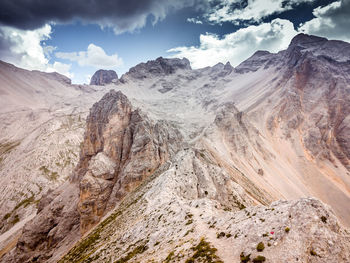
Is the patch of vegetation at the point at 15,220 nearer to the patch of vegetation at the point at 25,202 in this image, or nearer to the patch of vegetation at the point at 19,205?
the patch of vegetation at the point at 19,205

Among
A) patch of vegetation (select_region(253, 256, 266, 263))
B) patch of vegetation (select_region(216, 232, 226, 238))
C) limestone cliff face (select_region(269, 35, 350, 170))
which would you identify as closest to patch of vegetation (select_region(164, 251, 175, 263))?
patch of vegetation (select_region(216, 232, 226, 238))

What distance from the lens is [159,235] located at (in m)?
22.4

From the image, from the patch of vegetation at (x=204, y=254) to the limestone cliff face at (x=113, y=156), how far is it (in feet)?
138

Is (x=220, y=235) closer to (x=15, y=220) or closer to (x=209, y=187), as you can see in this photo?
(x=209, y=187)

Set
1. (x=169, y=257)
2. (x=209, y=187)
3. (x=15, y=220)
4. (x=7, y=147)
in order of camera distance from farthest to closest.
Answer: (x=7, y=147), (x=15, y=220), (x=209, y=187), (x=169, y=257)

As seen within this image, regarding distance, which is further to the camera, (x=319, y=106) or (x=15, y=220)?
(x=319, y=106)

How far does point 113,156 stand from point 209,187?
129 feet

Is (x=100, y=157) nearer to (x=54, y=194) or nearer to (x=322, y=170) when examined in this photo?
(x=54, y=194)

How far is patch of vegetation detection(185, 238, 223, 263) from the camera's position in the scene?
1398cm

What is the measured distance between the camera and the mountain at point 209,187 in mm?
14586

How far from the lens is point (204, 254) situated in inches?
581

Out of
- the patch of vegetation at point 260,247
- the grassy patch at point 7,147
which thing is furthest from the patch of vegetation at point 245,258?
the grassy patch at point 7,147

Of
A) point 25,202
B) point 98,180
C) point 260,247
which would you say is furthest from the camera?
point 25,202

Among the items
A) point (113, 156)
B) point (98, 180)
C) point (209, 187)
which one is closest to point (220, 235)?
point (209, 187)
